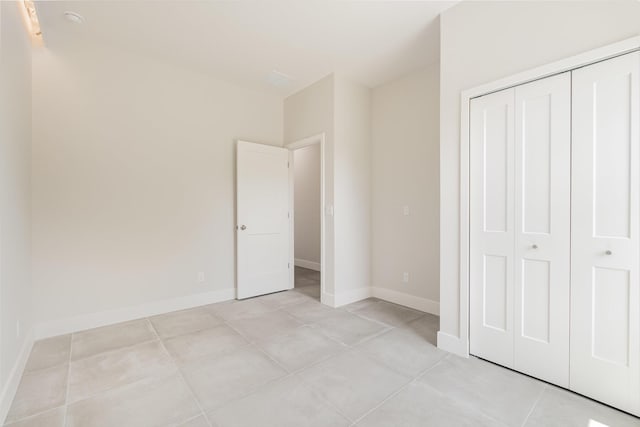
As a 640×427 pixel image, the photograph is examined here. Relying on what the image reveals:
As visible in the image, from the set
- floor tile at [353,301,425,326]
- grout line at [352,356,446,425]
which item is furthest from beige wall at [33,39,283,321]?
grout line at [352,356,446,425]

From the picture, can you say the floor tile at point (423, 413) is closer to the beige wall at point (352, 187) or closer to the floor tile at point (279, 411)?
the floor tile at point (279, 411)

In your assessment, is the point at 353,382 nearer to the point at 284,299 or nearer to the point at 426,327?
the point at 426,327

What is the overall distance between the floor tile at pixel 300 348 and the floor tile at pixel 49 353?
1598 mm

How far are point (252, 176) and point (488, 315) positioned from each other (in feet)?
10.4

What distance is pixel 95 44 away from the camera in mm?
2984

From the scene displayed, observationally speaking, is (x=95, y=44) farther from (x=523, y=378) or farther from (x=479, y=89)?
(x=523, y=378)

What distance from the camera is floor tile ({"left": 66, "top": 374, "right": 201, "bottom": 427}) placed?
1633 millimetres

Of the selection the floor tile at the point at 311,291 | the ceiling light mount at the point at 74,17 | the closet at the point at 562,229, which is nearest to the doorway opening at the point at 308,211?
the floor tile at the point at 311,291

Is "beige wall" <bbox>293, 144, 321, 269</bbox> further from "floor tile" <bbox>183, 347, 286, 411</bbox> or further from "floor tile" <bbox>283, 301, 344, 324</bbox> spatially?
"floor tile" <bbox>183, 347, 286, 411</bbox>

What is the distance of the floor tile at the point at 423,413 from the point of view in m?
1.61

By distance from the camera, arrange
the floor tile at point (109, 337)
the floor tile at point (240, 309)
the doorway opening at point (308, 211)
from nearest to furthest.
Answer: the floor tile at point (109, 337)
the floor tile at point (240, 309)
the doorway opening at point (308, 211)

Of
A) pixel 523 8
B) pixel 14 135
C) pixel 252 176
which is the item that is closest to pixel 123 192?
pixel 14 135

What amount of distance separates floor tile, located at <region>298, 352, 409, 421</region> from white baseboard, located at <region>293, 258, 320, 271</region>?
3.67m

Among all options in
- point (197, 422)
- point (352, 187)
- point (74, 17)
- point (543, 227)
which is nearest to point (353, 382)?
point (197, 422)
